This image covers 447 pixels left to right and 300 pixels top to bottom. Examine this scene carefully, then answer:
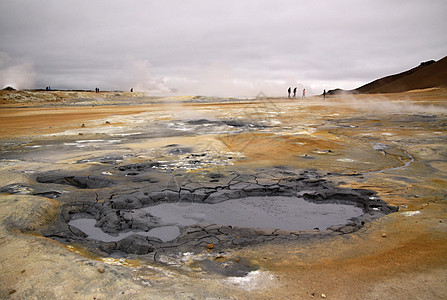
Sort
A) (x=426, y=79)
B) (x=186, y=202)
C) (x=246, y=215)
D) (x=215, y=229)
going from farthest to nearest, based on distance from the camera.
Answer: (x=426, y=79)
(x=186, y=202)
(x=246, y=215)
(x=215, y=229)

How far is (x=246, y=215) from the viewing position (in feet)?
15.5

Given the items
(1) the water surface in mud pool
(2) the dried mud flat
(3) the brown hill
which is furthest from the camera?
(3) the brown hill

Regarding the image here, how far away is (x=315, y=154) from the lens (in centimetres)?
860

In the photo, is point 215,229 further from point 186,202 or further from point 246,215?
point 186,202

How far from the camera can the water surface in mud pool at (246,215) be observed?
4.29 meters

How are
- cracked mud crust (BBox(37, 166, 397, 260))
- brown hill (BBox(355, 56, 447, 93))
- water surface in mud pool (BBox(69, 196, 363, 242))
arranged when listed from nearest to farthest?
cracked mud crust (BBox(37, 166, 397, 260)) → water surface in mud pool (BBox(69, 196, 363, 242)) → brown hill (BBox(355, 56, 447, 93))

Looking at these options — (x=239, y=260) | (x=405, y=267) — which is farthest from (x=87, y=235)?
(x=405, y=267)

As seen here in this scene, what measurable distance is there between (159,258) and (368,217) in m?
3.07

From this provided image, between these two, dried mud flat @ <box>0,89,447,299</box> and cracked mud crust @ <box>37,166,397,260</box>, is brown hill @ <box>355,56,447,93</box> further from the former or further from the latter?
cracked mud crust @ <box>37,166,397,260</box>

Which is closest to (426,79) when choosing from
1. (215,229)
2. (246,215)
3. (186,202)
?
(246,215)

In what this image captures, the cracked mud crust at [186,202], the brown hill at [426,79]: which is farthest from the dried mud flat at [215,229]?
the brown hill at [426,79]

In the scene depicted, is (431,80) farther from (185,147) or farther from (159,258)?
(159,258)

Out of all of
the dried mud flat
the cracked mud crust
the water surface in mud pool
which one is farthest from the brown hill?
the water surface in mud pool

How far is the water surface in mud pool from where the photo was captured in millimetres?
4289
